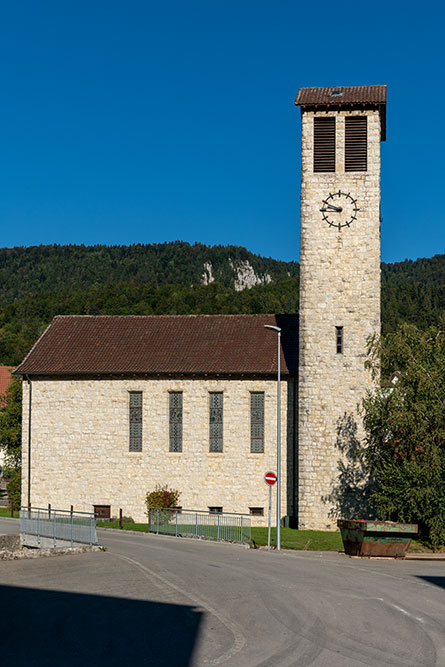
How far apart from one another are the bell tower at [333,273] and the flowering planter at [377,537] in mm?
9665

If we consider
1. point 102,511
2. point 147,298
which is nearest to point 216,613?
point 102,511

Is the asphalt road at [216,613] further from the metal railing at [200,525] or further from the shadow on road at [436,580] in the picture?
the metal railing at [200,525]

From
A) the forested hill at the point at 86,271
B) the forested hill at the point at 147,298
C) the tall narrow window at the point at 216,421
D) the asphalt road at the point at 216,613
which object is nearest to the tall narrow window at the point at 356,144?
the tall narrow window at the point at 216,421

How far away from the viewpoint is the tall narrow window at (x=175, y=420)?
39.2 metres

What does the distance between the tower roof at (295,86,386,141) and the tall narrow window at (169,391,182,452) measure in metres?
14.9

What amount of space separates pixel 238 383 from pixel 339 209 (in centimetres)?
951

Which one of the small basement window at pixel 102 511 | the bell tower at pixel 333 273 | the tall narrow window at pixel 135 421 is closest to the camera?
the bell tower at pixel 333 273

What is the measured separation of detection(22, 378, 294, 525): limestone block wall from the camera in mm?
38188

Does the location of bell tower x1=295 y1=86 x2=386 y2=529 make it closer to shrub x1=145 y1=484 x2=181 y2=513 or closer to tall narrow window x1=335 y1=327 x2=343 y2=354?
tall narrow window x1=335 y1=327 x2=343 y2=354

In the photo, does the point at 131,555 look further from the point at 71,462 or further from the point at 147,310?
the point at 147,310

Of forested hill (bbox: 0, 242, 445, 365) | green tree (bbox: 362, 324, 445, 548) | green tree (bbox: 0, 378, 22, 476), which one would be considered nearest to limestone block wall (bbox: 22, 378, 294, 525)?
green tree (bbox: 362, 324, 445, 548)

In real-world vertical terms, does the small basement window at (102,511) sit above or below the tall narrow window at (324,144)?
below

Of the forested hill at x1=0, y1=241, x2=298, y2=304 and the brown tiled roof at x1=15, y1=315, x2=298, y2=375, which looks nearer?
the brown tiled roof at x1=15, y1=315, x2=298, y2=375

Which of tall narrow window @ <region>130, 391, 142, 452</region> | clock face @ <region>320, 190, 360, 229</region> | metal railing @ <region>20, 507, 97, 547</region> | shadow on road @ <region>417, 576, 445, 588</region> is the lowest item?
metal railing @ <region>20, 507, 97, 547</region>
